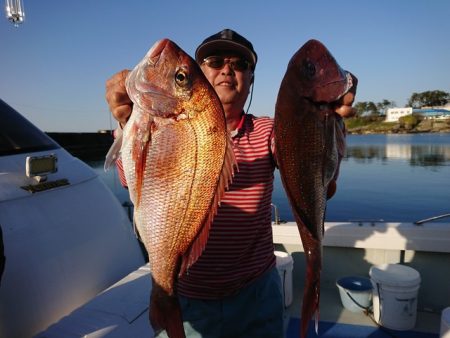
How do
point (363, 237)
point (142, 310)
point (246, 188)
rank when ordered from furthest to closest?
point (363, 237), point (142, 310), point (246, 188)

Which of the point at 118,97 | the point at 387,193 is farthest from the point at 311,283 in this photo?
the point at 387,193

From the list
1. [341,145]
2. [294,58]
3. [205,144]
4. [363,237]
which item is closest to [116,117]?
[205,144]

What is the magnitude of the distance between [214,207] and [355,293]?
3811mm

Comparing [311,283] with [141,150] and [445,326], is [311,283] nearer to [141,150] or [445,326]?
[141,150]

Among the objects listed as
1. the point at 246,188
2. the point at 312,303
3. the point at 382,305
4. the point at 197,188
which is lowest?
the point at 382,305

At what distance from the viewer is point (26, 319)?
8.55 feet

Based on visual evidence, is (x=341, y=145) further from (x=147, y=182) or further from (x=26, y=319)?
(x=26, y=319)

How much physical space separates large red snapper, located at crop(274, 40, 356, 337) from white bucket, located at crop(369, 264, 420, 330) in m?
3.15

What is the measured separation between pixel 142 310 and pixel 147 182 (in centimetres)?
182

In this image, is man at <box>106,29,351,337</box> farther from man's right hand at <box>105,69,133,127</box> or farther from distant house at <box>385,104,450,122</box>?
distant house at <box>385,104,450,122</box>

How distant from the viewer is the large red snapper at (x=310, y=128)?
152 cm

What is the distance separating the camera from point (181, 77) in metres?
1.52

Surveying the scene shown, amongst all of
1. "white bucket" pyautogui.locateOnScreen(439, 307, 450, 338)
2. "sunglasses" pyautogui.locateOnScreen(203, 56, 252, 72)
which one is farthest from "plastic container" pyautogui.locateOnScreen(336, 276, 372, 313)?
"sunglasses" pyautogui.locateOnScreen(203, 56, 252, 72)

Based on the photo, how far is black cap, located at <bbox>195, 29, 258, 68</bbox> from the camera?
7.56 feet
